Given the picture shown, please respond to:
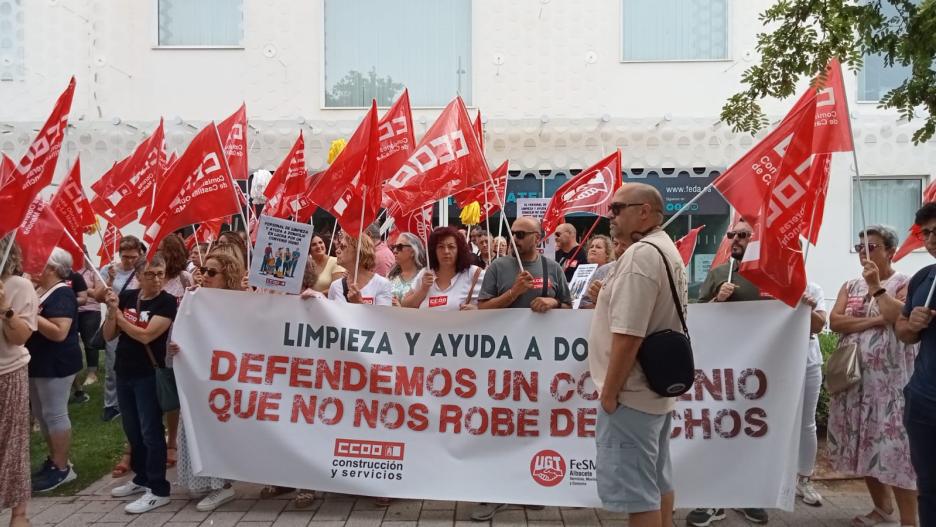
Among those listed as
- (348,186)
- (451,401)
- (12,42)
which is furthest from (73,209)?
(12,42)

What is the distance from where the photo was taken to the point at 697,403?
511 cm

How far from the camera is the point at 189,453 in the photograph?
5.36m

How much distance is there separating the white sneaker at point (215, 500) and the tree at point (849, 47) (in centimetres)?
435

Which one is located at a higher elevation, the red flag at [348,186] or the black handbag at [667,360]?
the red flag at [348,186]

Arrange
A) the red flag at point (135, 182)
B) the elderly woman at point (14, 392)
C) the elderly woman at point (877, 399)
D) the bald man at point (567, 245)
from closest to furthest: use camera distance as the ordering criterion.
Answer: the elderly woman at point (14, 392) → the elderly woman at point (877, 399) → the red flag at point (135, 182) → the bald man at point (567, 245)

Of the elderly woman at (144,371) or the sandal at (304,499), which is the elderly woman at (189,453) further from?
the sandal at (304,499)

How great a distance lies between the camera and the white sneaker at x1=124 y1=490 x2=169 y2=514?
5.35 metres

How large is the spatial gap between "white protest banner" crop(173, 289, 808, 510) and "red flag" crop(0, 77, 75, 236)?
3.90ft

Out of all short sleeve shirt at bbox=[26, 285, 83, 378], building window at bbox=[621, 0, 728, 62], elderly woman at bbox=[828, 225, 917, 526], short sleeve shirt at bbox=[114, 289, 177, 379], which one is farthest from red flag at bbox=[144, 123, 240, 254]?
building window at bbox=[621, 0, 728, 62]

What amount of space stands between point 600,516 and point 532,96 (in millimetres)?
10756

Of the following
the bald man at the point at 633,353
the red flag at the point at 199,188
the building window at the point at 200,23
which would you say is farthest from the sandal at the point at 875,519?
the building window at the point at 200,23

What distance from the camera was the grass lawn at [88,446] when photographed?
20.5 ft

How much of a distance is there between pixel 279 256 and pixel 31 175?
1.58m

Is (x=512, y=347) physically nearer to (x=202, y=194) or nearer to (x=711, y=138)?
(x=202, y=194)
